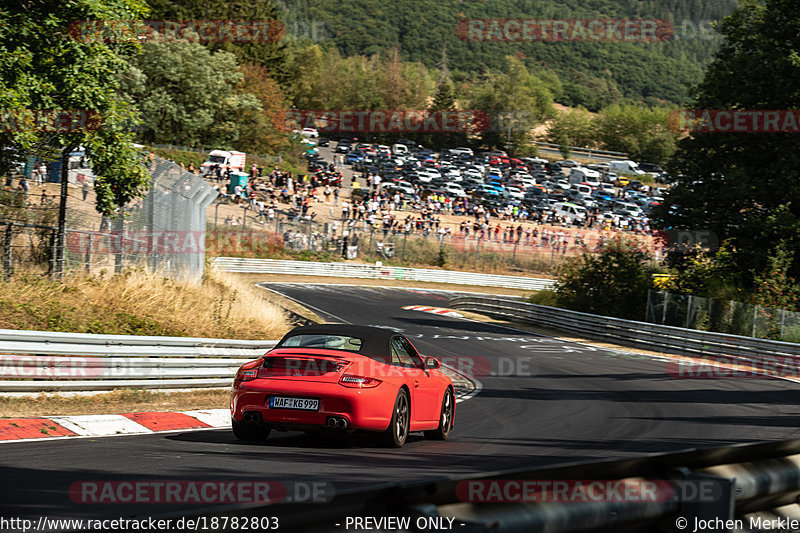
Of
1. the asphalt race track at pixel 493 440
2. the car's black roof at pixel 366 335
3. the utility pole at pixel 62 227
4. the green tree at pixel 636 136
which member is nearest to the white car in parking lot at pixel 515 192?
the asphalt race track at pixel 493 440

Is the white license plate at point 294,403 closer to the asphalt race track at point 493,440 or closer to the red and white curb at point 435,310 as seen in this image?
the asphalt race track at point 493,440

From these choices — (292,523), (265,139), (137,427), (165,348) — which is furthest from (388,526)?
(265,139)

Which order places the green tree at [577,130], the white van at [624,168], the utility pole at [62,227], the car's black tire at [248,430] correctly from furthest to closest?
the green tree at [577,130] < the white van at [624,168] < the utility pole at [62,227] < the car's black tire at [248,430]

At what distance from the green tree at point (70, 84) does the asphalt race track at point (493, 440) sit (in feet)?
26.3

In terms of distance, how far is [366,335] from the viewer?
9641 millimetres

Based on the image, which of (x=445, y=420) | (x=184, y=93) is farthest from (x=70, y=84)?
(x=184, y=93)

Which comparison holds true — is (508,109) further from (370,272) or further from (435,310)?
(435,310)

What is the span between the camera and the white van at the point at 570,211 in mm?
70750

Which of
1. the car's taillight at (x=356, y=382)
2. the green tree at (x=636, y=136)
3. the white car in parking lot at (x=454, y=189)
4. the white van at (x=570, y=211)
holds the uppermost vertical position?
the green tree at (x=636, y=136)

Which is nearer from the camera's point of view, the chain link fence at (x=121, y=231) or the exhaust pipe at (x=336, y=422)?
the exhaust pipe at (x=336, y=422)

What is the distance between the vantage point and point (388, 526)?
3.12 metres

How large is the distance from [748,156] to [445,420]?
2433 centimetres

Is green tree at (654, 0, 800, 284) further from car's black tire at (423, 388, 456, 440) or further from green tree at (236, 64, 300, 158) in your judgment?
green tree at (236, 64, 300, 158)

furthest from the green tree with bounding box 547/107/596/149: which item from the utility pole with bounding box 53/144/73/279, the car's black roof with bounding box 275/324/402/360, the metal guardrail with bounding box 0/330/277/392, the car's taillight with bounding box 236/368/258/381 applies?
the car's taillight with bounding box 236/368/258/381
